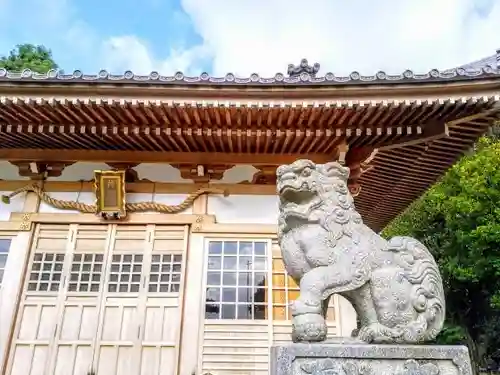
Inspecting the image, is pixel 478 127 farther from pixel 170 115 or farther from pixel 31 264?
pixel 31 264

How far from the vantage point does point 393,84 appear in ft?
16.6

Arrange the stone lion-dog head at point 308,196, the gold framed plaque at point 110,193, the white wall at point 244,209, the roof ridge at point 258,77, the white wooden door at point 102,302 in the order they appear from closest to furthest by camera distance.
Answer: the stone lion-dog head at point 308,196
the roof ridge at point 258,77
the white wooden door at point 102,302
the gold framed plaque at point 110,193
the white wall at point 244,209

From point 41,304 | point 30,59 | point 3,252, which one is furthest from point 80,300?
point 30,59

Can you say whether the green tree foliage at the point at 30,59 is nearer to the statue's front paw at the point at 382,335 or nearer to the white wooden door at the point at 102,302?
the white wooden door at the point at 102,302

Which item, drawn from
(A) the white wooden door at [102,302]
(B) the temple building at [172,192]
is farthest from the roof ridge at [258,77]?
(A) the white wooden door at [102,302]

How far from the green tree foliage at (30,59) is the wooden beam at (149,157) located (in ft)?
47.4

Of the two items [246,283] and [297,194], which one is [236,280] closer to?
[246,283]

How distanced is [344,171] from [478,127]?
307 cm

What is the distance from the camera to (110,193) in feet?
20.2

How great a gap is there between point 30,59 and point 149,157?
58.7ft

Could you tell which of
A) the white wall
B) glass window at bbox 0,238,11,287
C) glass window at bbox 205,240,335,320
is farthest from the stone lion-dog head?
glass window at bbox 0,238,11,287

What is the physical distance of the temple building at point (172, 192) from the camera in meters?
5.11

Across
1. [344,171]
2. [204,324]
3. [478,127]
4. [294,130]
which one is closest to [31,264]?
[204,324]

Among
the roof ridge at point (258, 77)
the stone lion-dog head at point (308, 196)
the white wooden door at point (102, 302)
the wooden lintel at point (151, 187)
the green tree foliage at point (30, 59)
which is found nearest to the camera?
the stone lion-dog head at point (308, 196)
